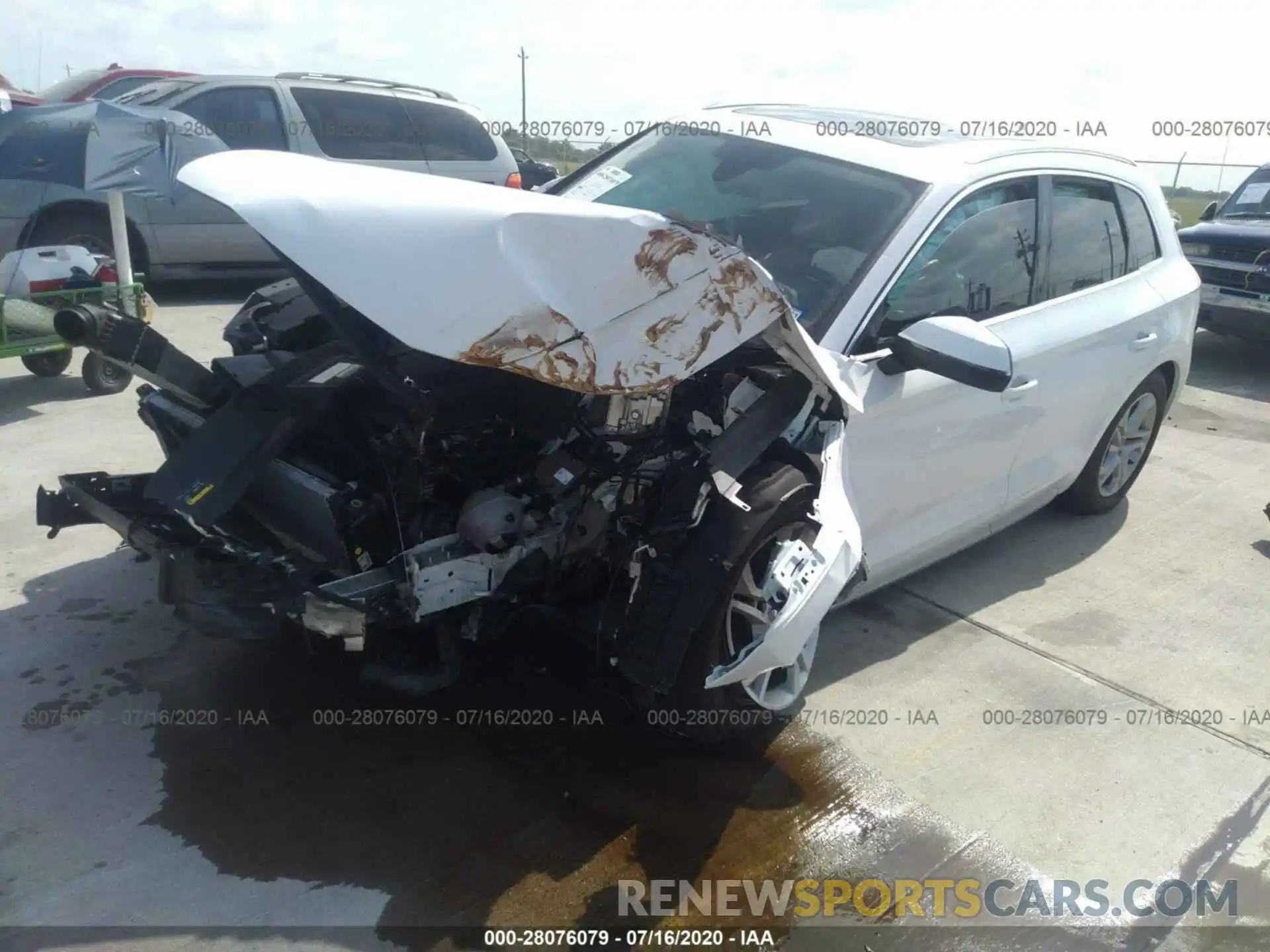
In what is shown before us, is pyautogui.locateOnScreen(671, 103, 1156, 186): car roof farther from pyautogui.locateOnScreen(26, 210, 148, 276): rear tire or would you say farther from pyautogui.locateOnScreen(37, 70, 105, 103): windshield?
pyautogui.locateOnScreen(37, 70, 105, 103): windshield

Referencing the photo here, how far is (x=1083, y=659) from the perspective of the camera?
167 inches

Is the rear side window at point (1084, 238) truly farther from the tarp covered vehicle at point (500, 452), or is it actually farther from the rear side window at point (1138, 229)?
the tarp covered vehicle at point (500, 452)

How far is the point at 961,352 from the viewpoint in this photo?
328 centimetres

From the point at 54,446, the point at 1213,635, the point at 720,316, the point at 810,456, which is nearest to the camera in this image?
the point at 720,316

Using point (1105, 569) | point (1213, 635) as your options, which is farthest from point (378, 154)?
point (1213, 635)

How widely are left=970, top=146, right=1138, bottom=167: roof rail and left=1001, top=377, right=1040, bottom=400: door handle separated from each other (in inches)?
34.1

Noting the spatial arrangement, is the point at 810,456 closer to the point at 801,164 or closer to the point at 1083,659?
the point at 801,164

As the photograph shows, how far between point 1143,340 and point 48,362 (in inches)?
245

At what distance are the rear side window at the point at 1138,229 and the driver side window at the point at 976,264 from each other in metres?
0.95

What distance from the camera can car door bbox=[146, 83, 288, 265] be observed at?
8.59m

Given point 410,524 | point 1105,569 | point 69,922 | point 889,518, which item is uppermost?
point 410,524

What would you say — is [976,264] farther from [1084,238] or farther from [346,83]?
[346,83]

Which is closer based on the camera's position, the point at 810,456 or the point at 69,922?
the point at 69,922

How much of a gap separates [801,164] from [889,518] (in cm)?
140
